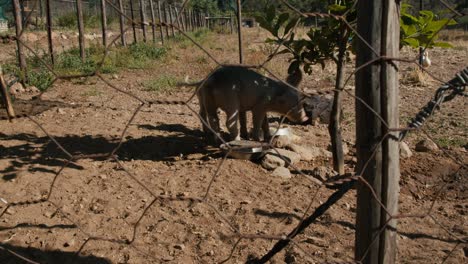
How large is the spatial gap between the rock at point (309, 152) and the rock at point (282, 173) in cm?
51

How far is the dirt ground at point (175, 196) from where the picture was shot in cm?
273

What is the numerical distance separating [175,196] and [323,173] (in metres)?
Answer: 1.38

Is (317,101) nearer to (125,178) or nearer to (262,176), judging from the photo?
(262,176)

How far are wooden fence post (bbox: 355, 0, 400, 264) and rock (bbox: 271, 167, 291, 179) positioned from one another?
220 cm

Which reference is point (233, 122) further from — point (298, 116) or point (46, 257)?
point (46, 257)

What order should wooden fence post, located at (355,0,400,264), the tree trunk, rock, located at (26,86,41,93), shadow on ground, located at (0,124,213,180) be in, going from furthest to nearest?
rock, located at (26,86,41,93) → shadow on ground, located at (0,124,213,180) → the tree trunk → wooden fence post, located at (355,0,400,264)

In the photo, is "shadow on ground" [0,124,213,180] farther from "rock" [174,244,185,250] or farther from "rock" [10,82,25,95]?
"rock" [10,82,25,95]

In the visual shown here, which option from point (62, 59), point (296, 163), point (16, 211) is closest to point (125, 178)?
point (16, 211)

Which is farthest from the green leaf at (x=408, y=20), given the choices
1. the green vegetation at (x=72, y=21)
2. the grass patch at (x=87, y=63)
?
the green vegetation at (x=72, y=21)

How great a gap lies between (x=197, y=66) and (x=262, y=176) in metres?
8.25

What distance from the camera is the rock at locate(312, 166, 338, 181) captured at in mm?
4059

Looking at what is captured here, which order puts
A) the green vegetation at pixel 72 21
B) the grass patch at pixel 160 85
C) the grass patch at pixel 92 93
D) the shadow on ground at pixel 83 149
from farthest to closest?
the green vegetation at pixel 72 21 < the grass patch at pixel 160 85 < the grass patch at pixel 92 93 < the shadow on ground at pixel 83 149

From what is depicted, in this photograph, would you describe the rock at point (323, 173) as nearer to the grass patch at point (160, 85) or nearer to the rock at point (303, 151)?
the rock at point (303, 151)

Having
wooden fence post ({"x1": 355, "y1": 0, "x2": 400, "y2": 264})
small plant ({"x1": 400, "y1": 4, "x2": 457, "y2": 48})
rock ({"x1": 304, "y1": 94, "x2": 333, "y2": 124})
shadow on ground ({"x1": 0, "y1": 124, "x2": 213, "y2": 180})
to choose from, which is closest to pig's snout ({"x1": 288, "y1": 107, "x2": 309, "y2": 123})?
rock ({"x1": 304, "y1": 94, "x2": 333, "y2": 124})
